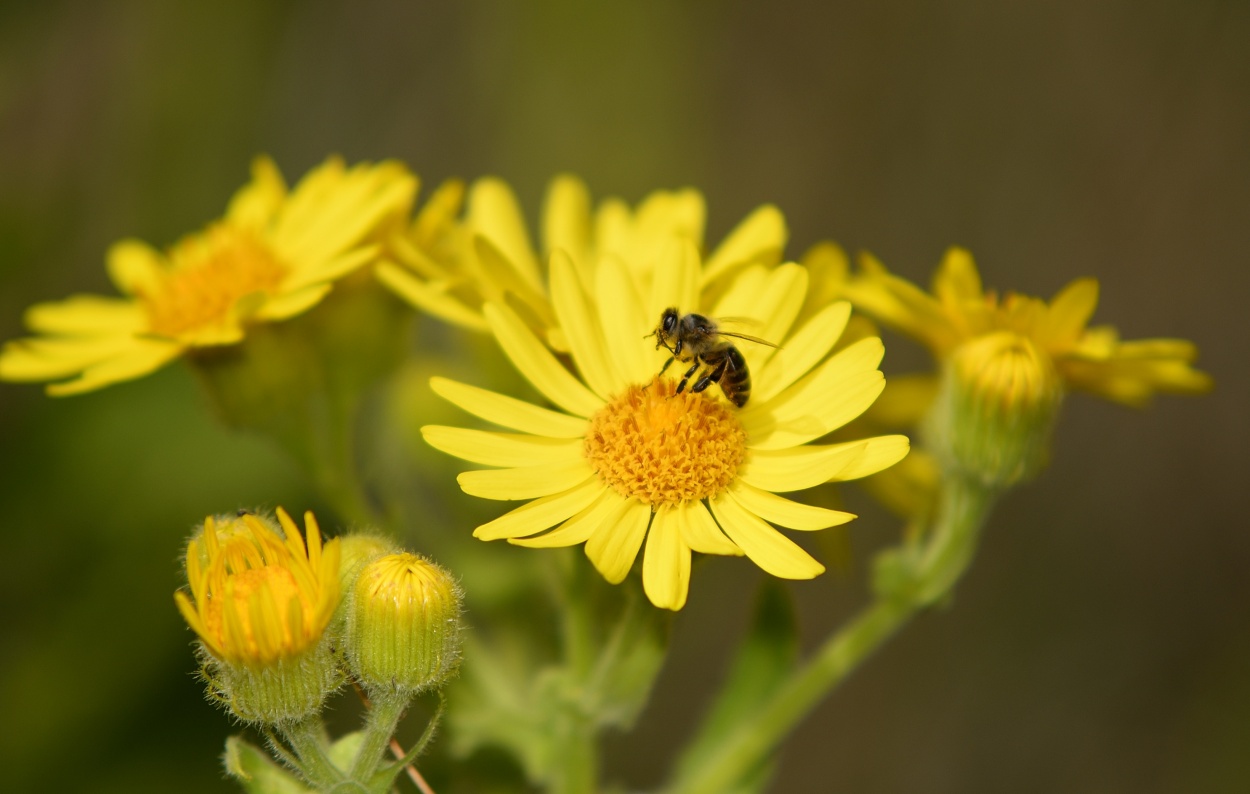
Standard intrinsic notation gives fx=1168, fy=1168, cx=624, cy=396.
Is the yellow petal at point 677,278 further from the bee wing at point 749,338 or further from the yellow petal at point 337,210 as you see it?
the yellow petal at point 337,210

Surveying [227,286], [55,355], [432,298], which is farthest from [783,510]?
[55,355]

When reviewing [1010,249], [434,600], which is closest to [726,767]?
[434,600]

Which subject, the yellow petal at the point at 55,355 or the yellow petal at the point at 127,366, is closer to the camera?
the yellow petal at the point at 127,366

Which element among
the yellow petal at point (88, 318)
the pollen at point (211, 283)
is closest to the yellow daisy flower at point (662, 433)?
the pollen at point (211, 283)

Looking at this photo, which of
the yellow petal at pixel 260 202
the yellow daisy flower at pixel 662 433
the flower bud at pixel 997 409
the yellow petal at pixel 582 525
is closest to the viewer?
the yellow petal at pixel 582 525

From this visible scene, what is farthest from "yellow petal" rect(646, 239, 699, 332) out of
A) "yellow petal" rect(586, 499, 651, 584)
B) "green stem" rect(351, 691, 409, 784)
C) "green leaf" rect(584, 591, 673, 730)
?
"green stem" rect(351, 691, 409, 784)

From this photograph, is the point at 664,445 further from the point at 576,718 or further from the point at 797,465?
the point at 576,718
